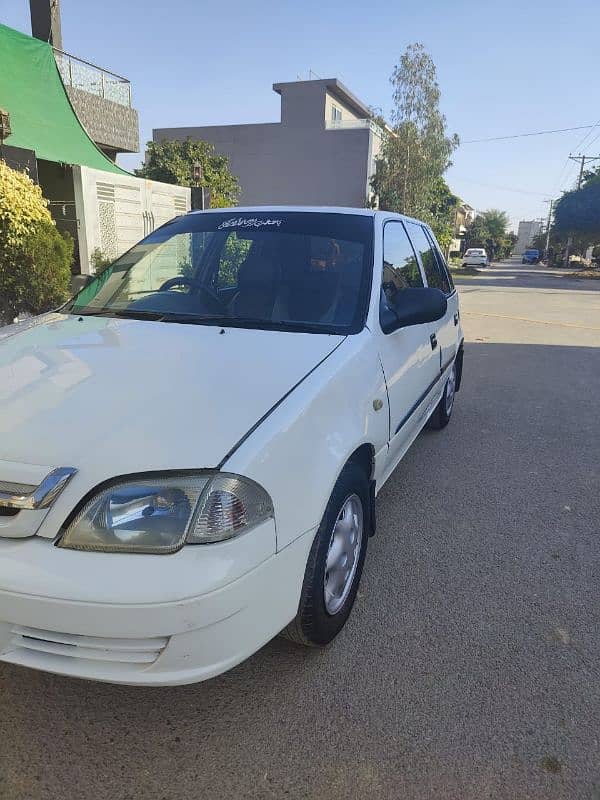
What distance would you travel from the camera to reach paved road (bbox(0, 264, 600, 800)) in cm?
184

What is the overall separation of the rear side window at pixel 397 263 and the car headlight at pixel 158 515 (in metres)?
1.71

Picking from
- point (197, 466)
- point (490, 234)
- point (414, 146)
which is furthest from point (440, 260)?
point (490, 234)

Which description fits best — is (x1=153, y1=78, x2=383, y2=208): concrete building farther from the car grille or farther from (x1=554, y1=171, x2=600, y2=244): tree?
the car grille

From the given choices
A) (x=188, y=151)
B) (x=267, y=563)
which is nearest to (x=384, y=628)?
(x=267, y=563)

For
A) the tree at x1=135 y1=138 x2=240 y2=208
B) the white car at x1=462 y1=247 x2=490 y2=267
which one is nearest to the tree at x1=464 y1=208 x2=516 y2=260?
the white car at x1=462 y1=247 x2=490 y2=267

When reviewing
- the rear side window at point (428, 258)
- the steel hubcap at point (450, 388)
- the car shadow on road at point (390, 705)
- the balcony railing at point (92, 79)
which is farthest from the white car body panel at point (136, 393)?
the balcony railing at point (92, 79)

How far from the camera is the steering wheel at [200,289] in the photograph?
299 cm

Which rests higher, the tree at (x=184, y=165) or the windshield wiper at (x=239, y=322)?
the tree at (x=184, y=165)

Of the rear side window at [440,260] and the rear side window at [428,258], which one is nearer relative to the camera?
the rear side window at [428,258]

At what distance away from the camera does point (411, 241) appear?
13.4 feet

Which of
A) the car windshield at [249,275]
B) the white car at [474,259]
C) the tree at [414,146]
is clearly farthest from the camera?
the white car at [474,259]

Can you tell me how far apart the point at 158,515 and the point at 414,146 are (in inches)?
1390

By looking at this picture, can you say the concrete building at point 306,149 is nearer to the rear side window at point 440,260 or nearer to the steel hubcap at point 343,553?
the rear side window at point 440,260

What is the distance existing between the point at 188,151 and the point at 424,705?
25.2m
